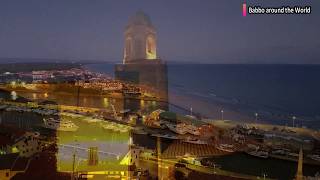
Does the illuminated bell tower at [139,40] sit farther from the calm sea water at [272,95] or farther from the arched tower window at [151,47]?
the calm sea water at [272,95]

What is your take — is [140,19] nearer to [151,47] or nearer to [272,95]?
[151,47]

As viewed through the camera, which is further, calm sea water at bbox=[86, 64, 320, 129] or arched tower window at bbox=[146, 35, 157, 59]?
calm sea water at bbox=[86, 64, 320, 129]

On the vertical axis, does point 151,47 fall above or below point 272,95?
above

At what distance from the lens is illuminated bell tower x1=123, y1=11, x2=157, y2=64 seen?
3.80m

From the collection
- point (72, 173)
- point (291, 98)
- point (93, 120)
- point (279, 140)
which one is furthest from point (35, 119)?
point (291, 98)

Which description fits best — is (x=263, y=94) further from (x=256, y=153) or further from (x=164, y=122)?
(x=256, y=153)

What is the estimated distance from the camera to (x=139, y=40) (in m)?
4.29

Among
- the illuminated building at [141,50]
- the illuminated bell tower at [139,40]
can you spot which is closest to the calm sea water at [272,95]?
the illuminated building at [141,50]

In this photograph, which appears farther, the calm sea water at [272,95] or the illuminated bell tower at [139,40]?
the calm sea water at [272,95]

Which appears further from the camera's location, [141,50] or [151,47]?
[141,50]

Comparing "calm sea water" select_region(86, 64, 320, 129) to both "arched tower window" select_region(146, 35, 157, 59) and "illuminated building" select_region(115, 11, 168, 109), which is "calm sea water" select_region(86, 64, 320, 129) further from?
"arched tower window" select_region(146, 35, 157, 59)

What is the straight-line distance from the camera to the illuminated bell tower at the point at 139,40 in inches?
150

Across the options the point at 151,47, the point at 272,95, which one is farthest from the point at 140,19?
the point at 272,95

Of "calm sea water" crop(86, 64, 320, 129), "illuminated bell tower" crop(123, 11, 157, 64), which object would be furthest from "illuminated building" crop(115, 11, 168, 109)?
"calm sea water" crop(86, 64, 320, 129)
